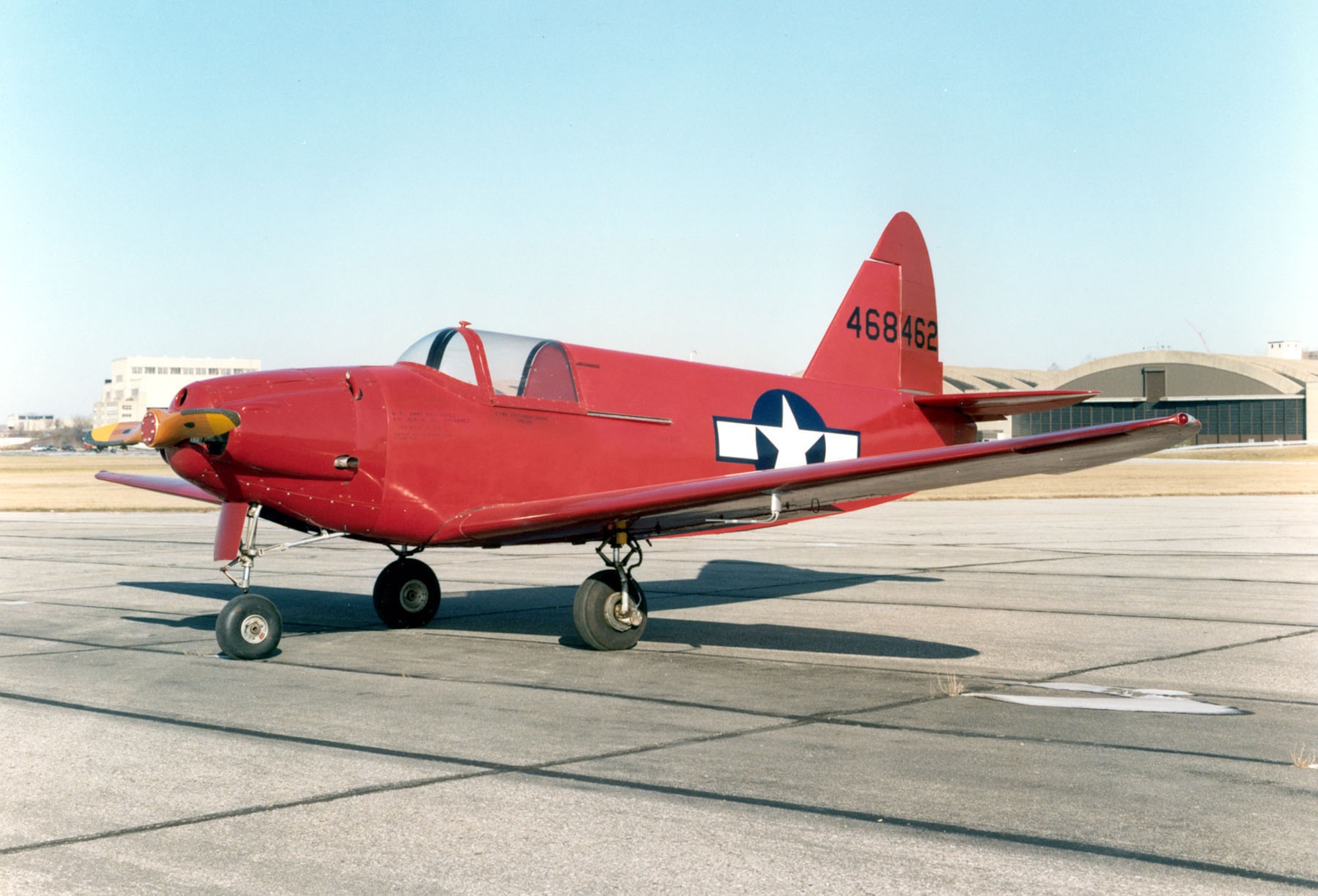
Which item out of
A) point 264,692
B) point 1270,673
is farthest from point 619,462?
point 1270,673

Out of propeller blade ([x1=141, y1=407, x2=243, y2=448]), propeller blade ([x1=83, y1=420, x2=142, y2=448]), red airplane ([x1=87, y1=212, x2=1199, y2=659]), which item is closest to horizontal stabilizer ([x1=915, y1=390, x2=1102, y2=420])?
red airplane ([x1=87, y1=212, x2=1199, y2=659])

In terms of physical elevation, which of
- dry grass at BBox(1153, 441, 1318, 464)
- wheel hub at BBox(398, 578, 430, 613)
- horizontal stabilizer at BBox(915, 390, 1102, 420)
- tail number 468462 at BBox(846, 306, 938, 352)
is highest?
dry grass at BBox(1153, 441, 1318, 464)

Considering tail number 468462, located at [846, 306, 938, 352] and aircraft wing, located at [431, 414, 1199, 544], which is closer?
aircraft wing, located at [431, 414, 1199, 544]

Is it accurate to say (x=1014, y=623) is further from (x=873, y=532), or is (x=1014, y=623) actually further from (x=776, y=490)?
(x=873, y=532)

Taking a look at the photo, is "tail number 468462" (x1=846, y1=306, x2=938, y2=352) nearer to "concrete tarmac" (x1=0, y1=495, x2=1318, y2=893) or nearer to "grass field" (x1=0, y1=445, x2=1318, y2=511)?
"concrete tarmac" (x1=0, y1=495, x2=1318, y2=893)

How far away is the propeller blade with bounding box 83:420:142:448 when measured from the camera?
8.11m

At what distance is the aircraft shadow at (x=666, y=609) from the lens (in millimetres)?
9125

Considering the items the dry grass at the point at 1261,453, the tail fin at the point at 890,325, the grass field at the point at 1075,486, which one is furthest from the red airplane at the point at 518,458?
the dry grass at the point at 1261,453

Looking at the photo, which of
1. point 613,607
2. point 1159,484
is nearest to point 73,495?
point 613,607

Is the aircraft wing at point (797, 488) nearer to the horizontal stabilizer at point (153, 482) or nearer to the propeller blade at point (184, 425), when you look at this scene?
the propeller blade at point (184, 425)

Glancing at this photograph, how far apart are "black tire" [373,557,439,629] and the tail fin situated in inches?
189

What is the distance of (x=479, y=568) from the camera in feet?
51.1

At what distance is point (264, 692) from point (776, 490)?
11.5 ft

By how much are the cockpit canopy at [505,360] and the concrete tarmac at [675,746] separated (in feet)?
6.71
